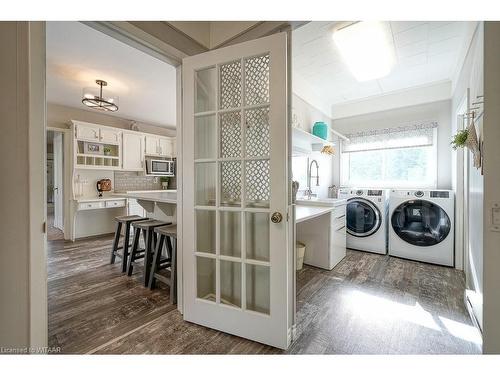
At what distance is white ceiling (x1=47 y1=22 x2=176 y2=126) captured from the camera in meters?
2.25

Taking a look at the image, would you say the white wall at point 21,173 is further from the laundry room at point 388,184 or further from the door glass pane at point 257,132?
the laundry room at point 388,184

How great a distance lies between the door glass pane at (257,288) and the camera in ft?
5.17

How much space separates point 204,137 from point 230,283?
3.69 feet

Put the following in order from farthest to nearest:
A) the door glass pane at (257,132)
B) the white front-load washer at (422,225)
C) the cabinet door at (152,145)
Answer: the cabinet door at (152,145) < the white front-load washer at (422,225) < the door glass pane at (257,132)

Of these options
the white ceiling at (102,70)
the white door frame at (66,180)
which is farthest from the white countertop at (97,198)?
the white ceiling at (102,70)

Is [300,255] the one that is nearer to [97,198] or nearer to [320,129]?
[320,129]

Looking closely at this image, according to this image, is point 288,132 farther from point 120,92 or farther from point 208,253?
point 120,92

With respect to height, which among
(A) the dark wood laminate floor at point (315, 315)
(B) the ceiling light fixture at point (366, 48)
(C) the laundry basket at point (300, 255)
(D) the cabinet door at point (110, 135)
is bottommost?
(A) the dark wood laminate floor at point (315, 315)

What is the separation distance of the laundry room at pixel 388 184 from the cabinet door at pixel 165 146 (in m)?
3.42

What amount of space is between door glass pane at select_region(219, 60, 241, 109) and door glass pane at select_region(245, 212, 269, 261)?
0.81m

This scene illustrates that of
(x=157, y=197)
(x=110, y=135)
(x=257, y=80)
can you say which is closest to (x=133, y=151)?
(x=110, y=135)

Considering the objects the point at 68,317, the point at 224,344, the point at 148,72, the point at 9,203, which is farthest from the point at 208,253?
the point at 148,72

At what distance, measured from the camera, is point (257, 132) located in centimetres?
155

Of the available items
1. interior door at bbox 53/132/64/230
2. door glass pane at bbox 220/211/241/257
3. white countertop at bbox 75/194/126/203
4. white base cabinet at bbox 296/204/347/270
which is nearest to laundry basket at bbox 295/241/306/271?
white base cabinet at bbox 296/204/347/270
